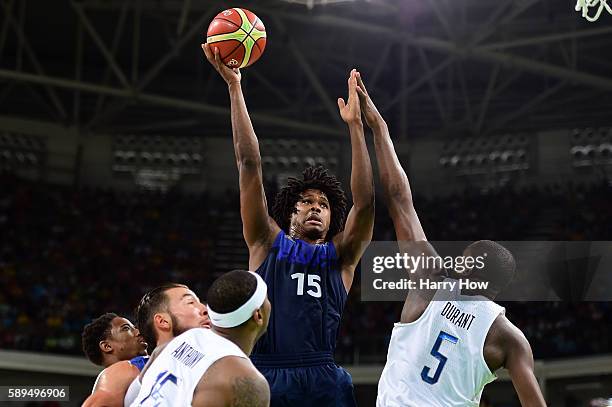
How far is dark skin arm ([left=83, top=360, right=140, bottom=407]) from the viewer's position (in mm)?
4559

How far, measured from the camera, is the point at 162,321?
14.2 feet

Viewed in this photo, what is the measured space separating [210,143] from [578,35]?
1193cm

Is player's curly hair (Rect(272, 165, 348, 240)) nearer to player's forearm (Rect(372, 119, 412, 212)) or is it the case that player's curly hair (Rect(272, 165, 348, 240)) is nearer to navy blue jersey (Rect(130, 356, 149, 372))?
player's forearm (Rect(372, 119, 412, 212))

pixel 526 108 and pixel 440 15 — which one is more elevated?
pixel 440 15

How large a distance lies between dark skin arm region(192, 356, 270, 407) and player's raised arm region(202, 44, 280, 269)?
4.71ft

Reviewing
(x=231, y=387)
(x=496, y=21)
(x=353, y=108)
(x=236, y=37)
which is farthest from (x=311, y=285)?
(x=496, y=21)

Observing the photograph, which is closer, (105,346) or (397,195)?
(397,195)

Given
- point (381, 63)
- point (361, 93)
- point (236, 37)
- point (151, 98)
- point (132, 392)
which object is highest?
point (381, 63)

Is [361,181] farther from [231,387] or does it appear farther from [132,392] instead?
[231,387]

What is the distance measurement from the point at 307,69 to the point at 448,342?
57.0ft

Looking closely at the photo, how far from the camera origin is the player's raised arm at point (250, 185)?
471 cm

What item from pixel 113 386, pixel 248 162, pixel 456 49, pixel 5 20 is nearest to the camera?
pixel 113 386

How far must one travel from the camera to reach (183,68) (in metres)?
25.2

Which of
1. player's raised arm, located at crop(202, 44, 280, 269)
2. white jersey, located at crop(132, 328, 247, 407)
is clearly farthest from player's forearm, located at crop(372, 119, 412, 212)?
white jersey, located at crop(132, 328, 247, 407)
